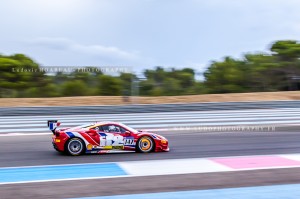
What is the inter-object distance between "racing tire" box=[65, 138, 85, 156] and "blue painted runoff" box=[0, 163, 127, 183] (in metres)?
1.24

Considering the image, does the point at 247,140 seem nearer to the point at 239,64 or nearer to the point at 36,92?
the point at 36,92

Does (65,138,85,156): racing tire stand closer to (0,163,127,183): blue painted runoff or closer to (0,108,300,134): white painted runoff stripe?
(0,163,127,183): blue painted runoff

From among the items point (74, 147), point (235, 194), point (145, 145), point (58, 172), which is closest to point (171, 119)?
point (145, 145)

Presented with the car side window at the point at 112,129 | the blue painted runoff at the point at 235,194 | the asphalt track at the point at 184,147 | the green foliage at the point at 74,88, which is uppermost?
the green foliage at the point at 74,88

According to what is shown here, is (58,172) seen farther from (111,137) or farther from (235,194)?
(235,194)

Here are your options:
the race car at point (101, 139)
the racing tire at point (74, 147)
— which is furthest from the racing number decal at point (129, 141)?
the racing tire at point (74, 147)

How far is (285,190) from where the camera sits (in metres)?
6.37

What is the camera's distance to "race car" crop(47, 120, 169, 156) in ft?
31.3

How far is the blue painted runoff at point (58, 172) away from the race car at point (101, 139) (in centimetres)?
123

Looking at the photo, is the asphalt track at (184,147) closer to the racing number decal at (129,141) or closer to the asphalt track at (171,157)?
the asphalt track at (171,157)

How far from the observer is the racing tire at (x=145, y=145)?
9945 mm

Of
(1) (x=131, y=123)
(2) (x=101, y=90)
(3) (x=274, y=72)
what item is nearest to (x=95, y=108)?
(1) (x=131, y=123)

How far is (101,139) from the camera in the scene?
31.8 feet

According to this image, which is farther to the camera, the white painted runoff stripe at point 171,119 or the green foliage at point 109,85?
the green foliage at point 109,85
